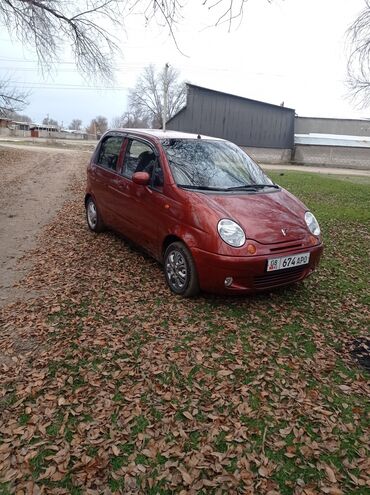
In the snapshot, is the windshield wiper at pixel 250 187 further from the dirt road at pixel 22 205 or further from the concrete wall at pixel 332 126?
the concrete wall at pixel 332 126

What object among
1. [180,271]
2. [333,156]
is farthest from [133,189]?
[333,156]

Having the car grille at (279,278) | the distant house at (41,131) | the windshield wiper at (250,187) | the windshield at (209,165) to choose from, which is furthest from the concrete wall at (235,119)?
the distant house at (41,131)

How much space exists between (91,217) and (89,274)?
7.22 feet

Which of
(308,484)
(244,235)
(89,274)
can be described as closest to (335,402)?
(308,484)

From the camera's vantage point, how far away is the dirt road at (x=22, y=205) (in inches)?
229

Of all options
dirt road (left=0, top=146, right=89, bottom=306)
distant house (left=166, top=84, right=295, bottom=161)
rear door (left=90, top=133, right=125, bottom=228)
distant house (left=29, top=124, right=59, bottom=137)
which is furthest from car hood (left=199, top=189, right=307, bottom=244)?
distant house (left=29, top=124, right=59, bottom=137)

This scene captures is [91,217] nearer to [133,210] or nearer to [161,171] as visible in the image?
[133,210]

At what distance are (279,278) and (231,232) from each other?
2.58ft

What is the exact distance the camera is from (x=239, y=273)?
413 centimetres

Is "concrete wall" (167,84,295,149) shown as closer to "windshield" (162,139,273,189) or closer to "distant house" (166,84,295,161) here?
"distant house" (166,84,295,161)

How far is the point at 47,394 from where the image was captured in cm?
315

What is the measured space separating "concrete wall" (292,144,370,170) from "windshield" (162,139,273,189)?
3770cm

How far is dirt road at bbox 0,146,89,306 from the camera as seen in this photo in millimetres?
5807

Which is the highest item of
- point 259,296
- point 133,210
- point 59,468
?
point 133,210
